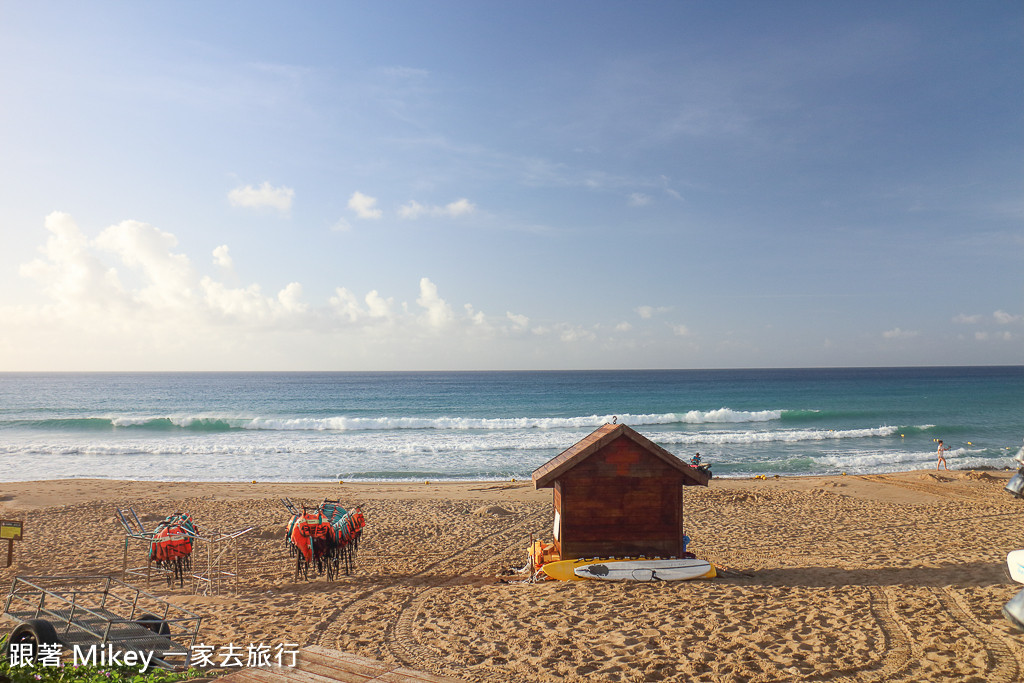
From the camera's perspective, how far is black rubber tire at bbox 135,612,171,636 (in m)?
7.31

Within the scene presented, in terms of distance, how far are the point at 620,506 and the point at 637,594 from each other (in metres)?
1.57

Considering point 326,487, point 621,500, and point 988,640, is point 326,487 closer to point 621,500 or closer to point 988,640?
point 621,500

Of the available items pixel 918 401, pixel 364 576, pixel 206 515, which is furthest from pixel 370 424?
pixel 918 401

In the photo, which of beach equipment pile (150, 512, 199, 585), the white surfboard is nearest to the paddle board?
the white surfboard

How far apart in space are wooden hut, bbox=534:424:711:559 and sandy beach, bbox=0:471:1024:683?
2.58 feet

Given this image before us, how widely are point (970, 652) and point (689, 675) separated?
3.92 m

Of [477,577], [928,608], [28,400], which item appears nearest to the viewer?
[928,608]

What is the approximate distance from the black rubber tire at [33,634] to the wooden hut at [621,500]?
7.16 m

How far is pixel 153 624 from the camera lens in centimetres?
744

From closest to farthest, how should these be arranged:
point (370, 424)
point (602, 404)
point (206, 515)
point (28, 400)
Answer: point (206, 515) < point (370, 424) < point (602, 404) < point (28, 400)

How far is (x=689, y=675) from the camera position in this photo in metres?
7.07

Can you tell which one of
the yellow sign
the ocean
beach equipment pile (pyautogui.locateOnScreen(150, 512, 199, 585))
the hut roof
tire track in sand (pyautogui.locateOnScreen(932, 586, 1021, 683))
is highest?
the hut roof

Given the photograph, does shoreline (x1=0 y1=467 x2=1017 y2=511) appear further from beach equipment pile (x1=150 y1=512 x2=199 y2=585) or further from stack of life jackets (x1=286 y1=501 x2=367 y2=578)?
beach equipment pile (x1=150 y1=512 x2=199 y2=585)

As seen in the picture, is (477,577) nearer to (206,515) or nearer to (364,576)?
(364,576)
